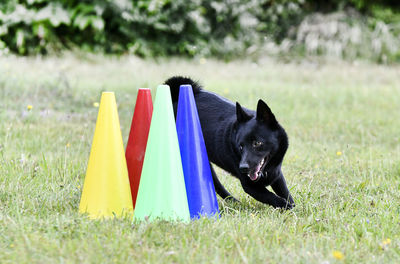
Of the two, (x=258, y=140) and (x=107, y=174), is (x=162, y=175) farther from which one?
(x=258, y=140)

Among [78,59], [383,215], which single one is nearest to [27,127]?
[383,215]

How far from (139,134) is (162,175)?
18.4 inches

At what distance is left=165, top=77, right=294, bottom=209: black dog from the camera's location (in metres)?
3.25

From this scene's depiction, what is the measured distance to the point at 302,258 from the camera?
2.57 meters

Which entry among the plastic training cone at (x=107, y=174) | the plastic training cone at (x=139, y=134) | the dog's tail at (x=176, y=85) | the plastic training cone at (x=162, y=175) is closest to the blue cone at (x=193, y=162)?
the plastic training cone at (x=162, y=175)

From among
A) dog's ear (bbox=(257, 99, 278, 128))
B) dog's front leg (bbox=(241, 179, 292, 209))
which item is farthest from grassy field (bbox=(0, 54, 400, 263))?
dog's ear (bbox=(257, 99, 278, 128))

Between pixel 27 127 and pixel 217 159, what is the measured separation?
7.69 feet

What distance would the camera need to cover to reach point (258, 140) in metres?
3.26

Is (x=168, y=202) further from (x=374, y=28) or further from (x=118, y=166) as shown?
(x=374, y=28)

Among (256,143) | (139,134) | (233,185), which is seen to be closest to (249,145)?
(256,143)

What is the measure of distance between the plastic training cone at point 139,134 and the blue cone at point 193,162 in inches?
9.1

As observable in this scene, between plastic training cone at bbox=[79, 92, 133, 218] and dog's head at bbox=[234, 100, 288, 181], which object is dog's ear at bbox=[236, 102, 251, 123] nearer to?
dog's head at bbox=[234, 100, 288, 181]

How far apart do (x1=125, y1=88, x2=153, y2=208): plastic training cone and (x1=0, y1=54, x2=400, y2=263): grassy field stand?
0.41 m

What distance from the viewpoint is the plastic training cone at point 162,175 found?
3.04 meters
